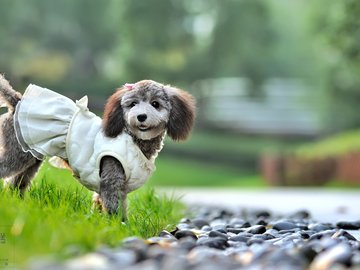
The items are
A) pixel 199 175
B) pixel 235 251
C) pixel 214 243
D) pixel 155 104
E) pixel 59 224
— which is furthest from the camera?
pixel 199 175

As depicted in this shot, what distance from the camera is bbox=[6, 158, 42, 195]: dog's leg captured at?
546cm

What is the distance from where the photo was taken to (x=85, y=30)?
28.7 meters

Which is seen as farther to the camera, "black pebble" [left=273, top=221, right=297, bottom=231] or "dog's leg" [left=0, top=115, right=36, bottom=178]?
"black pebble" [left=273, top=221, right=297, bottom=231]

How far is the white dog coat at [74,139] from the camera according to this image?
204 inches

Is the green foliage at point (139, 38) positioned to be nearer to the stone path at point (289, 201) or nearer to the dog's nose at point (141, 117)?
the stone path at point (289, 201)

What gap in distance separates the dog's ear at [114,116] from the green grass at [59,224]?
568 mm

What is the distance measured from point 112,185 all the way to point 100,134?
411mm

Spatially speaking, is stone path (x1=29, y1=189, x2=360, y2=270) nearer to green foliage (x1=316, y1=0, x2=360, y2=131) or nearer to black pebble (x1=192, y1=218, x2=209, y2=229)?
black pebble (x1=192, y1=218, x2=209, y2=229)

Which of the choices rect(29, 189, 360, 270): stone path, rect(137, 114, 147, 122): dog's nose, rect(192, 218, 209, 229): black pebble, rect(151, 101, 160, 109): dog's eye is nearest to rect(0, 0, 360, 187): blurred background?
rect(192, 218, 209, 229): black pebble

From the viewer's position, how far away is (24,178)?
552 centimetres

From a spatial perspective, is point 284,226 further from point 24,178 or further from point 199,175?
point 199,175

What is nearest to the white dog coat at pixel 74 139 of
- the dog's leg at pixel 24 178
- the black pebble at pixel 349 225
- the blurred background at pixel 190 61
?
the dog's leg at pixel 24 178

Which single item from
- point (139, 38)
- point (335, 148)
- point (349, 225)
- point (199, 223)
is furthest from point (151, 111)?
point (139, 38)

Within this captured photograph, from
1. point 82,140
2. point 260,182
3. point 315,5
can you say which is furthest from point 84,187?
point 315,5
